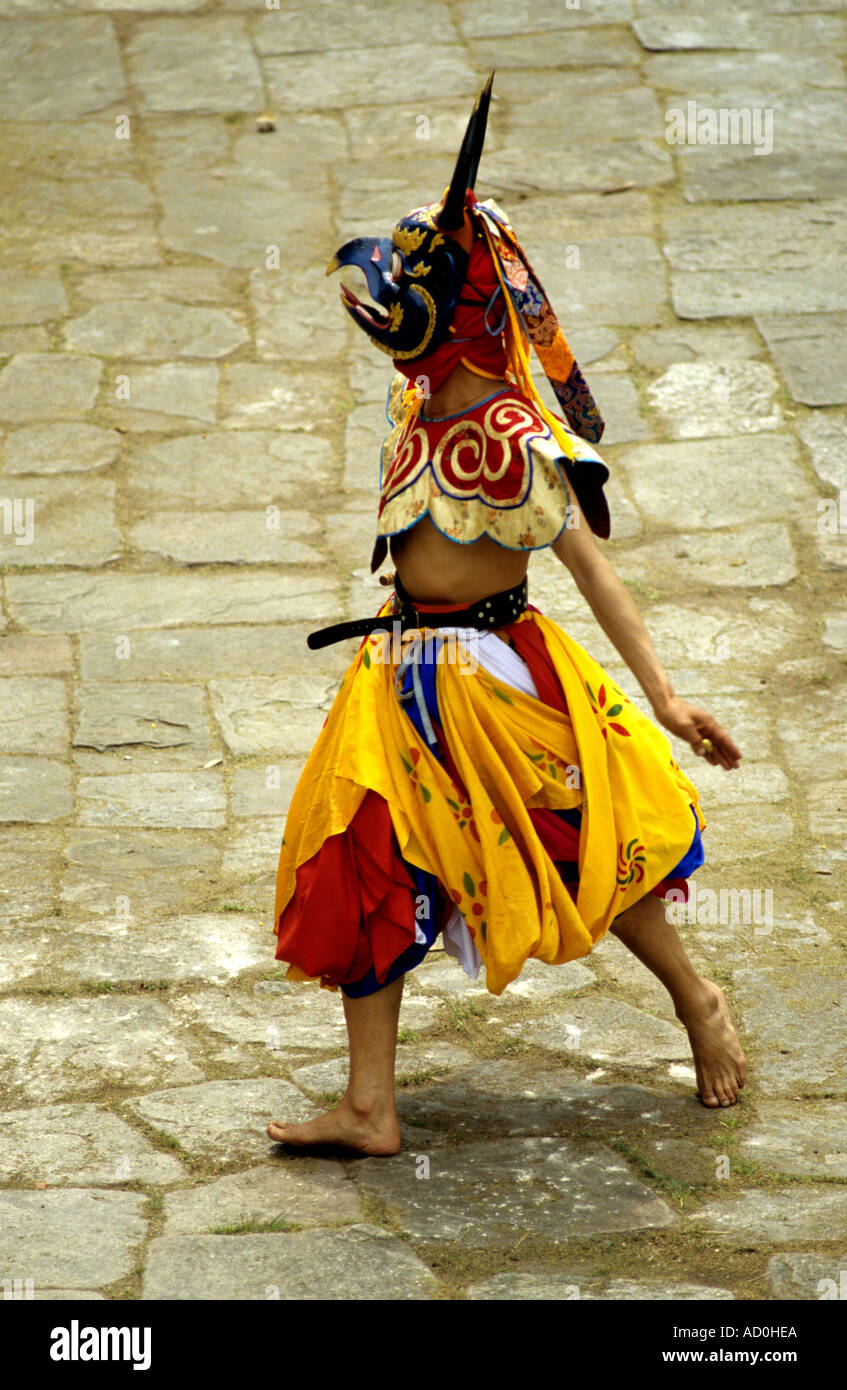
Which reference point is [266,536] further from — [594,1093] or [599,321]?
[594,1093]

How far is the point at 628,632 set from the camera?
272 cm

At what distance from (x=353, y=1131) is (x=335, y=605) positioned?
2.45 m

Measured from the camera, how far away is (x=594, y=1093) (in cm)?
314

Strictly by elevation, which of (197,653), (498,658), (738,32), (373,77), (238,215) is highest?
(738,32)

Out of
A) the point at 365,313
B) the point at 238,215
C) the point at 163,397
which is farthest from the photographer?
the point at 238,215

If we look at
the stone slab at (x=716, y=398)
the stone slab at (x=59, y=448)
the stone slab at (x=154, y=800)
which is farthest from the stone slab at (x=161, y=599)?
the stone slab at (x=716, y=398)

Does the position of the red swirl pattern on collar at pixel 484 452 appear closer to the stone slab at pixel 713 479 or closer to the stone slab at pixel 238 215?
the stone slab at pixel 713 479

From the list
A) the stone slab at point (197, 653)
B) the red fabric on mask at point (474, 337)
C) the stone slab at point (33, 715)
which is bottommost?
the stone slab at point (33, 715)

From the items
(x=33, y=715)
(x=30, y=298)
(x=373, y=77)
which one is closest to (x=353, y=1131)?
(x=33, y=715)

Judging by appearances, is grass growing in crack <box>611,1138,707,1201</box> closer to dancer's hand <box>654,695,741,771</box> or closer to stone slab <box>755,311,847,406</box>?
dancer's hand <box>654,695,741,771</box>

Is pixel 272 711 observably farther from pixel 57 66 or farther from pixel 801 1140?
pixel 57 66

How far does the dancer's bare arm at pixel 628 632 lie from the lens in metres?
2.71

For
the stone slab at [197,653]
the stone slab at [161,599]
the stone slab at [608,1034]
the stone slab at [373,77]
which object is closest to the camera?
the stone slab at [608,1034]

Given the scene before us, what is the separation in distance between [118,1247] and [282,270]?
5348mm
